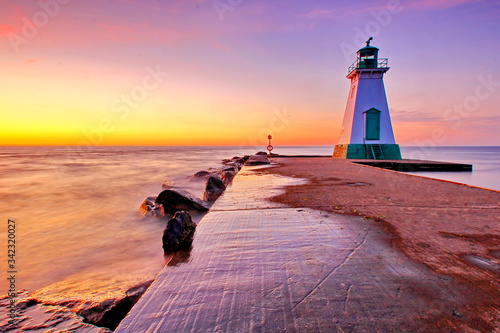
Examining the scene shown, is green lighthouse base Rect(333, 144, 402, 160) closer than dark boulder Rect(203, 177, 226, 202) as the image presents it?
No

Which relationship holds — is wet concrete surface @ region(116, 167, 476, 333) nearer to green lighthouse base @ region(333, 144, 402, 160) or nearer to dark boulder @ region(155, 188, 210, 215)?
dark boulder @ region(155, 188, 210, 215)

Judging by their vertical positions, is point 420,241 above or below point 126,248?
above

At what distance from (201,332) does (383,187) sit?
5753mm

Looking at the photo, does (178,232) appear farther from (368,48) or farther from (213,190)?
(368,48)

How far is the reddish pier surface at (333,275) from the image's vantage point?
1460 mm

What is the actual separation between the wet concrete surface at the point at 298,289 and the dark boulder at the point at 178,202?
9.67ft

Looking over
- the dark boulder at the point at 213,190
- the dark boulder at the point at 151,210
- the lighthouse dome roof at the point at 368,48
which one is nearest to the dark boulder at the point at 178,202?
the dark boulder at the point at 151,210

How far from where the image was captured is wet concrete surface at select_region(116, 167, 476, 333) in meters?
1.44

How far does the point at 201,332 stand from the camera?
137cm

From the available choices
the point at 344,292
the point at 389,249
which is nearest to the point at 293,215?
the point at 389,249

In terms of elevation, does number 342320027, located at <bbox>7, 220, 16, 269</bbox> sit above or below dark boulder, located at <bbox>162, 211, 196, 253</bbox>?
below

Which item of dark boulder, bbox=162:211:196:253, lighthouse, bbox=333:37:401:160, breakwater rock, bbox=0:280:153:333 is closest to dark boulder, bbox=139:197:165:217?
dark boulder, bbox=162:211:196:253

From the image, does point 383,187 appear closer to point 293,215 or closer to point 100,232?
point 293,215

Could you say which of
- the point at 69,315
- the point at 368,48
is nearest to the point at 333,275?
the point at 69,315
